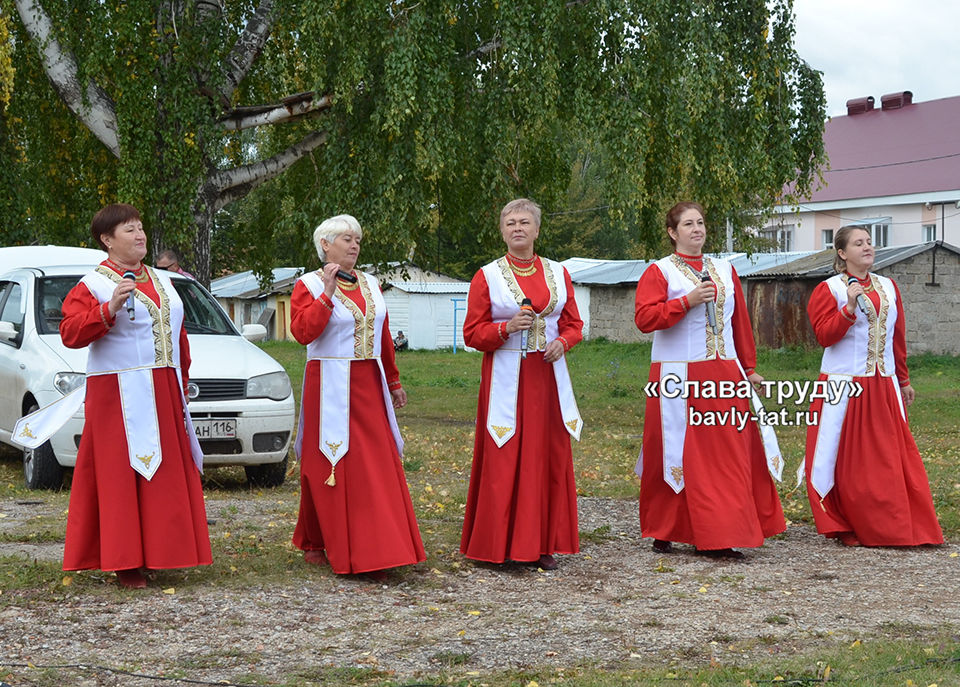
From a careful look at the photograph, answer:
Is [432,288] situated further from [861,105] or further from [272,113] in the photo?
[272,113]

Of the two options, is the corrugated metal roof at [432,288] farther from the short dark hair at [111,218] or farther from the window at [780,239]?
the short dark hair at [111,218]

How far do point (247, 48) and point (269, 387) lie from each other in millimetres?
6324

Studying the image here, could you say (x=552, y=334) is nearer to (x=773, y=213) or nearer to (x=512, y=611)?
(x=512, y=611)

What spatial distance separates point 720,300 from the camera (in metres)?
7.27

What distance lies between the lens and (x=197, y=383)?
9531mm

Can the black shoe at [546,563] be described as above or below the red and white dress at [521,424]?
below

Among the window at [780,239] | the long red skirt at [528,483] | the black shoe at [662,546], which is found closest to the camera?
the long red skirt at [528,483]

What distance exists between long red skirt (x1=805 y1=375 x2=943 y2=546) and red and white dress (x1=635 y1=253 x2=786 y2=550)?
1.88 ft

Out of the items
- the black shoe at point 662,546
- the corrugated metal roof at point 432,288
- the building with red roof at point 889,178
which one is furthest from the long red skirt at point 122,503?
the corrugated metal roof at point 432,288

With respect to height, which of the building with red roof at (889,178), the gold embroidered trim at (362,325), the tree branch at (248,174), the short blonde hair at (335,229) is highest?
the building with red roof at (889,178)

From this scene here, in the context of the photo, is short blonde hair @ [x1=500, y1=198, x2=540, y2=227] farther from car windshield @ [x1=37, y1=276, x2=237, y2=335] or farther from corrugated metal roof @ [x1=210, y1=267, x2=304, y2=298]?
corrugated metal roof @ [x1=210, y1=267, x2=304, y2=298]

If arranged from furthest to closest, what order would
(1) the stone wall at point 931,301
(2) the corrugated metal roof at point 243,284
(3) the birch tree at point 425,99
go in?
1. (2) the corrugated metal roof at point 243,284
2. (1) the stone wall at point 931,301
3. (3) the birch tree at point 425,99

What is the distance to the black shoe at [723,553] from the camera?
7.17 meters

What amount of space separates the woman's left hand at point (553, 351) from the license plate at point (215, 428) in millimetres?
3556
